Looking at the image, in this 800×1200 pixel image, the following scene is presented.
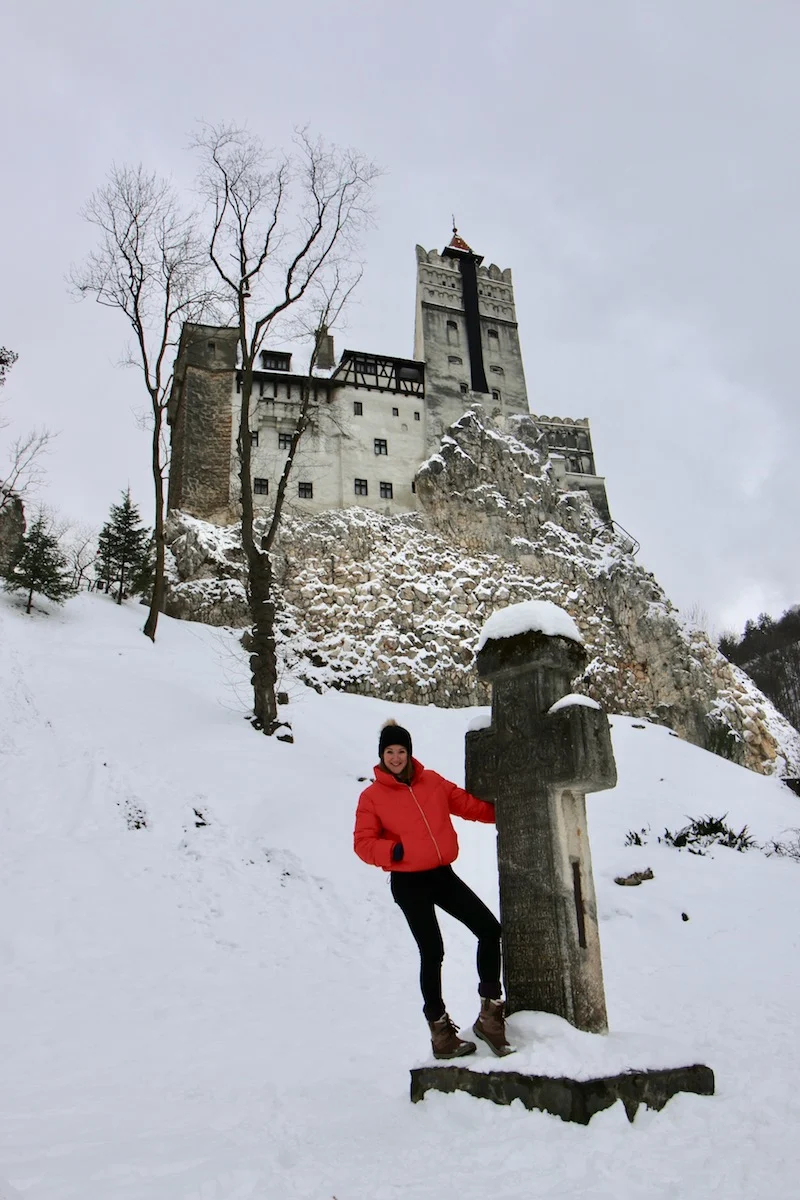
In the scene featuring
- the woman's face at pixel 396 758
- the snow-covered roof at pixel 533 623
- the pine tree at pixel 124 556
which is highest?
the pine tree at pixel 124 556

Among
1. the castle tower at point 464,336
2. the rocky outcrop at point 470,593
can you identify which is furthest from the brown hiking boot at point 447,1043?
the castle tower at point 464,336

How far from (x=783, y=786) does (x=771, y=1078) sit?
16.8 metres

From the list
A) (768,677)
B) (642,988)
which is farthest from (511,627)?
(768,677)

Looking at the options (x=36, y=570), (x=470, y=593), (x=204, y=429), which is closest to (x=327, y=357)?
(x=204, y=429)

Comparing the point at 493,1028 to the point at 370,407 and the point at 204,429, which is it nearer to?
the point at 204,429

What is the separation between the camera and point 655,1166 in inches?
112

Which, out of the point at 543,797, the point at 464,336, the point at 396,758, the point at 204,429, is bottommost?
the point at 543,797

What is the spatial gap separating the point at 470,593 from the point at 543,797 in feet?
77.3

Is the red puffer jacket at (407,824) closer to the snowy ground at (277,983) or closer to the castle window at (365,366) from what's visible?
the snowy ground at (277,983)

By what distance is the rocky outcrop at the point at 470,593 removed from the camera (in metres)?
23.9

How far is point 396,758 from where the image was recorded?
14.2ft

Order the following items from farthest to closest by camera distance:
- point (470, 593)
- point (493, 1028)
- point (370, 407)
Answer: point (370, 407), point (470, 593), point (493, 1028)

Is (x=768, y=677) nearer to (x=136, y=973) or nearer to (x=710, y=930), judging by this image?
(x=710, y=930)

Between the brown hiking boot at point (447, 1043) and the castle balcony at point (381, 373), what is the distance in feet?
106
